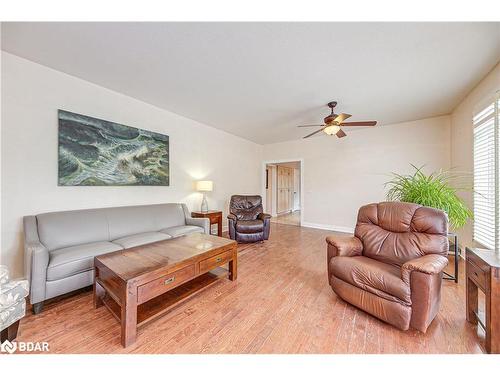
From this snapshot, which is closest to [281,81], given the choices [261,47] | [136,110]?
[261,47]

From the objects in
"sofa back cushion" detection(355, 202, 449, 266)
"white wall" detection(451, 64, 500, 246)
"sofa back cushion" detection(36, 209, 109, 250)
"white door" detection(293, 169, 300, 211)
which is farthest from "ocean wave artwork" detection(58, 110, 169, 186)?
"white door" detection(293, 169, 300, 211)

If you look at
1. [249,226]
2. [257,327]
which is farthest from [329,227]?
[257,327]

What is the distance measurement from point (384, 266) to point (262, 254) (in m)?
1.81

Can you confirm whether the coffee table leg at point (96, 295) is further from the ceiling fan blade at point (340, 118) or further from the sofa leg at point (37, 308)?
the ceiling fan blade at point (340, 118)

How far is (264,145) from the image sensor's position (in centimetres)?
620

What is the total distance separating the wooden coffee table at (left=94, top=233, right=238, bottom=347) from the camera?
1331 mm

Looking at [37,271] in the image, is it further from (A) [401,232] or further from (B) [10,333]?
(A) [401,232]

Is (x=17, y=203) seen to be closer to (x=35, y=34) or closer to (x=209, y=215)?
(x=35, y=34)

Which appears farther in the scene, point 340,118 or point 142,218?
point 142,218

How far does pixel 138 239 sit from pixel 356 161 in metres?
4.78

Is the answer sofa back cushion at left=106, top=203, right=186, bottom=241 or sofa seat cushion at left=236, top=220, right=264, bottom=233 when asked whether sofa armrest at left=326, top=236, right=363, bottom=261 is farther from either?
sofa back cushion at left=106, top=203, right=186, bottom=241

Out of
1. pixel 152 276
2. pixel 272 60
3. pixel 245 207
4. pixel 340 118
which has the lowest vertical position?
pixel 152 276

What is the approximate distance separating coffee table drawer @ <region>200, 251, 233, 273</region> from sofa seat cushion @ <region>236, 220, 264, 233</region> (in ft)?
4.56

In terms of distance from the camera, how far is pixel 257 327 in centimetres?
152
